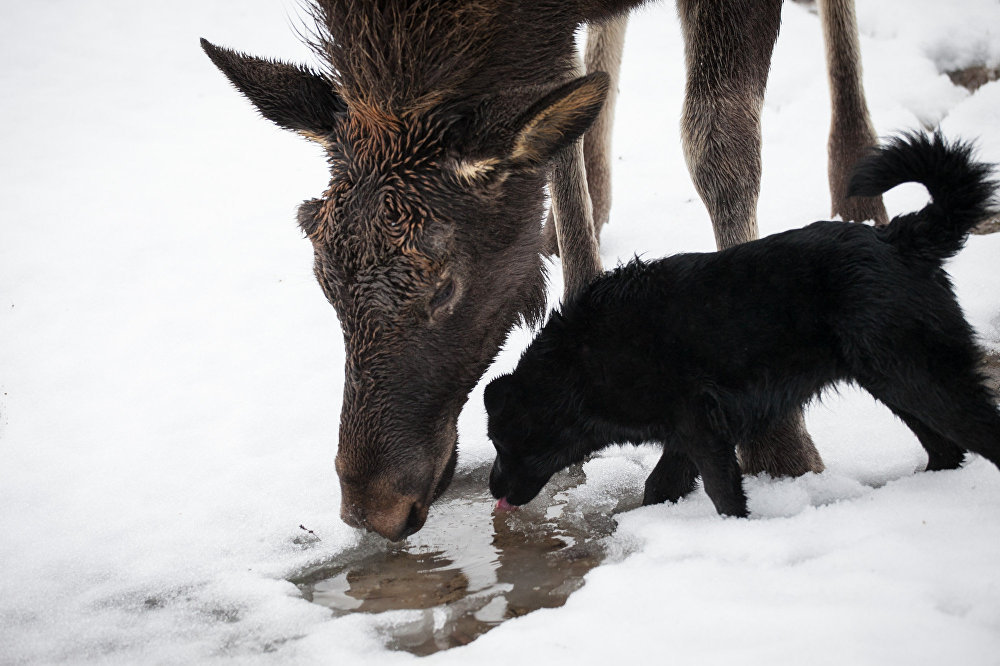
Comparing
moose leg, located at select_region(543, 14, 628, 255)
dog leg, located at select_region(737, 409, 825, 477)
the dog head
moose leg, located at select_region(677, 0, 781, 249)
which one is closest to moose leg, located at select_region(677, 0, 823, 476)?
moose leg, located at select_region(677, 0, 781, 249)

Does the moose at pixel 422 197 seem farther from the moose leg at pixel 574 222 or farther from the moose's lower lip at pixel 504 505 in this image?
the moose leg at pixel 574 222

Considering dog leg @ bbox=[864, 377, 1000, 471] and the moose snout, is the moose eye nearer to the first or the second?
the moose snout

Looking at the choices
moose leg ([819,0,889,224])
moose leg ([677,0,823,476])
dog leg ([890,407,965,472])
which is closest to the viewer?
dog leg ([890,407,965,472])

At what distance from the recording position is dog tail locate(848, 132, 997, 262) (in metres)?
2.95

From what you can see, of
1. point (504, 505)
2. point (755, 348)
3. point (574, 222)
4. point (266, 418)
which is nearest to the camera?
point (755, 348)

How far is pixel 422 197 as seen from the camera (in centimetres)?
305

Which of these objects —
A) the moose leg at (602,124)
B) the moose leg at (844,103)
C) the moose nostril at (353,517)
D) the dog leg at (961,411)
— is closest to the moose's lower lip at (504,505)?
the moose nostril at (353,517)

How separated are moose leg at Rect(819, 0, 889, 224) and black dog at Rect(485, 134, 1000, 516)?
293 centimetres

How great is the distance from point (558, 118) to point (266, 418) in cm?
236

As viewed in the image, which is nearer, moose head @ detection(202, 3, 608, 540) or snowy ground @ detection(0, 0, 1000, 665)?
snowy ground @ detection(0, 0, 1000, 665)

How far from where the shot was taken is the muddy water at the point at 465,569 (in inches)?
113

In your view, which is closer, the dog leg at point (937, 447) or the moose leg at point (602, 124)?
the dog leg at point (937, 447)

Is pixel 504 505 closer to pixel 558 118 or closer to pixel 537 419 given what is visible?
pixel 537 419

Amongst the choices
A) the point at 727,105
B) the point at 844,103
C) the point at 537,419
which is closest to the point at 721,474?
the point at 537,419
